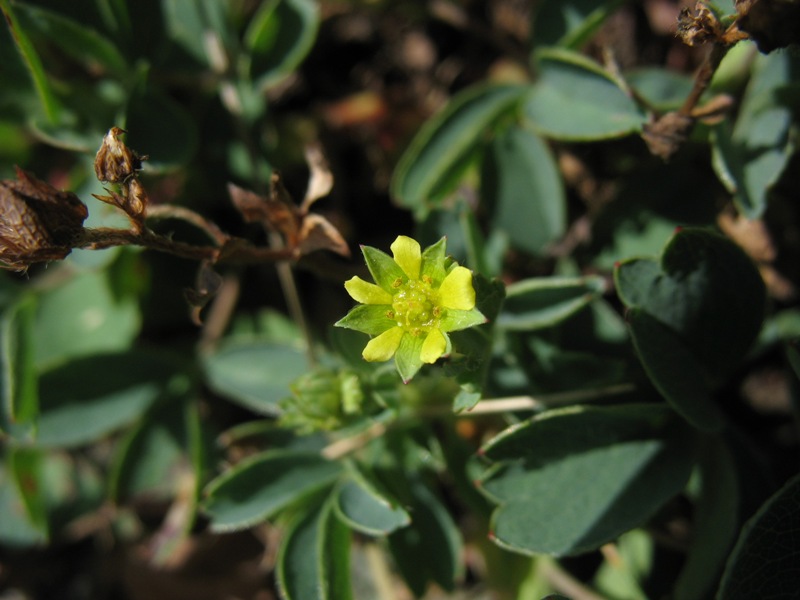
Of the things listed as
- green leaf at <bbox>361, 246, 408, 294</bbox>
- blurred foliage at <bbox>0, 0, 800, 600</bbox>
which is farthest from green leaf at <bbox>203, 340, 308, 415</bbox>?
green leaf at <bbox>361, 246, 408, 294</bbox>

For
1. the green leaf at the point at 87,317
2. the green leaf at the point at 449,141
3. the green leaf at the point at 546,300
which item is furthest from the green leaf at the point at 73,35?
the green leaf at the point at 546,300

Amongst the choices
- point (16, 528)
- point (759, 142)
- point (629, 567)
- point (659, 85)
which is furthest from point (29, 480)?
point (759, 142)

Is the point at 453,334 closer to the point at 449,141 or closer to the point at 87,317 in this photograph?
the point at 449,141

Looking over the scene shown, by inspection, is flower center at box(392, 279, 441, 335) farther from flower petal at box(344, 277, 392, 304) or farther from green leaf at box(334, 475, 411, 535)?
green leaf at box(334, 475, 411, 535)

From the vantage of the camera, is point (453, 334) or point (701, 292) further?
point (701, 292)

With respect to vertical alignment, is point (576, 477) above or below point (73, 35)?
below

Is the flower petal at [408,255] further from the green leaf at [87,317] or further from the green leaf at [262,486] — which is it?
the green leaf at [87,317]

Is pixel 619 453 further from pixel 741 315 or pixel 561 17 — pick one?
pixel 561 17

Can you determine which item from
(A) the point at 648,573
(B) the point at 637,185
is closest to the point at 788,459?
(A) the point at 648,573
